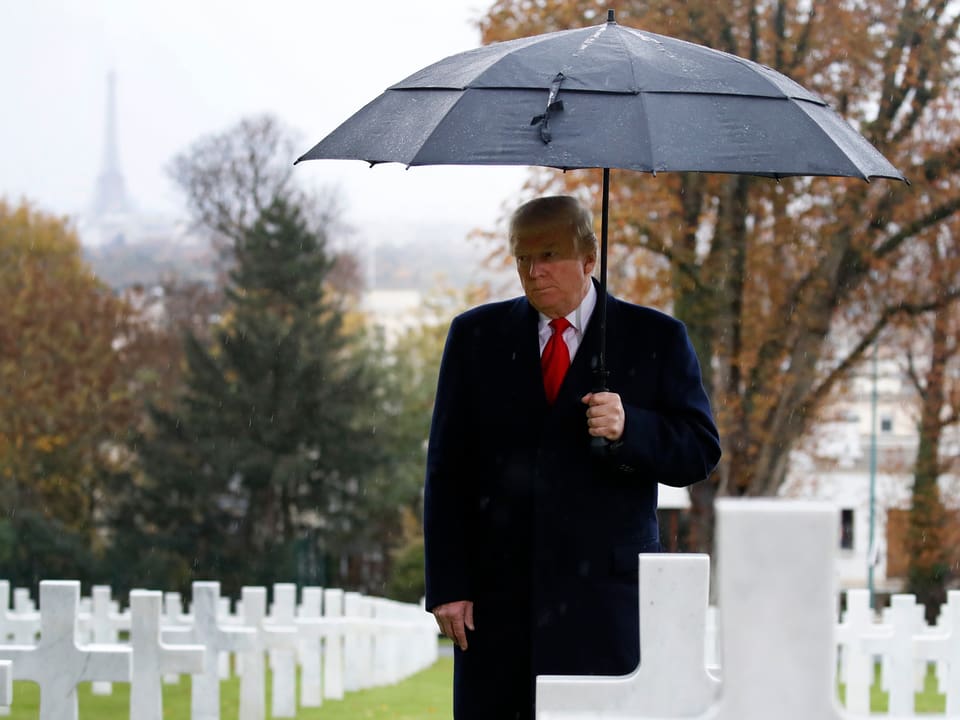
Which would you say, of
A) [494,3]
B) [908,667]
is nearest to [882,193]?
[494,3]

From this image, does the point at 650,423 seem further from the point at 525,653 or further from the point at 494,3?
the point at 494,3

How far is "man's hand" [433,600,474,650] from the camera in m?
4.51

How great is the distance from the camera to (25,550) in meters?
41.2

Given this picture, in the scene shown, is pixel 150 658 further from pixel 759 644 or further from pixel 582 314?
pixel 759 644

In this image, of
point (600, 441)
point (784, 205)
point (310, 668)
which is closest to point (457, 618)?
point (600, 441)

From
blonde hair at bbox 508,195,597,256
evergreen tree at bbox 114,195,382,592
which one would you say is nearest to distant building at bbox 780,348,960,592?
evergreen tree at bbox 114,195,382,592

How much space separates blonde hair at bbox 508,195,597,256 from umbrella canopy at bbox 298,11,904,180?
0.43 feet

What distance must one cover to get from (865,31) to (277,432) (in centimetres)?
3098

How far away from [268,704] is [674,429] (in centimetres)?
847

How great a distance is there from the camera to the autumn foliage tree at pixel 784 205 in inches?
792

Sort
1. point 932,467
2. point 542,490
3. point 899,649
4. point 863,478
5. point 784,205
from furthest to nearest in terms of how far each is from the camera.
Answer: point 863,478, point 932,467, point 784,205, point 899,649, point 542,490

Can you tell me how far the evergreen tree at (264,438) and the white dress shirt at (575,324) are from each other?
136 ft

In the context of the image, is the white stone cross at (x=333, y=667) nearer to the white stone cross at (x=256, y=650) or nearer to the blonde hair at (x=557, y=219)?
the white stone cross at (x=256, y=650)

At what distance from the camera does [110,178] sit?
175750mm
